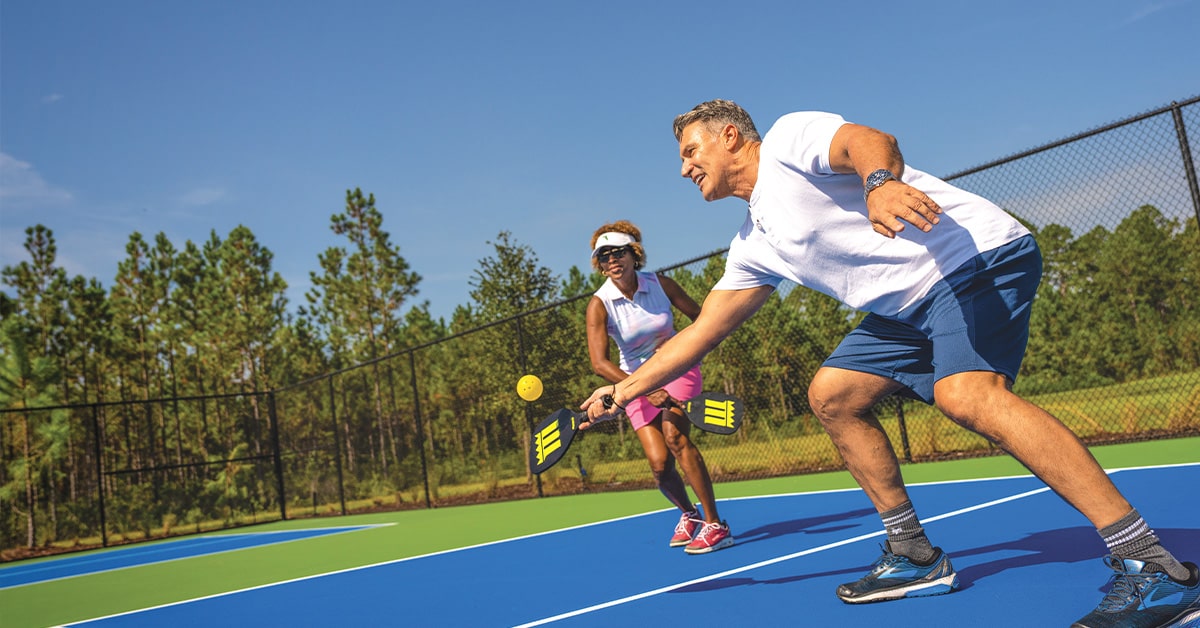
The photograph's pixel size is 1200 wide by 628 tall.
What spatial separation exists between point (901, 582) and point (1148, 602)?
96 centimetres

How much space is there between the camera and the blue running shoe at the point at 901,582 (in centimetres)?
313

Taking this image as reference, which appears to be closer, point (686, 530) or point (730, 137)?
point (730, 137)

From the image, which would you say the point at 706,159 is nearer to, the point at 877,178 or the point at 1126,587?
the point at 877,178

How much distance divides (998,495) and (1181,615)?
11.1 ft

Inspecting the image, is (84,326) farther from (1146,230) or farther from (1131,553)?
(1131,553)

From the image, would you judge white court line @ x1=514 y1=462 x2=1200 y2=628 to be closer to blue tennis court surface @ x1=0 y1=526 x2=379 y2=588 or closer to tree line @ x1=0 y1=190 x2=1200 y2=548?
tree line @ x1=0 y1=190 x2=1200 y2=548

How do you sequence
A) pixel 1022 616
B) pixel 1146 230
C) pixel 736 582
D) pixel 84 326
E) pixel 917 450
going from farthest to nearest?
pixel 84 326 → pixel 917 450 → pixel 1146 230 → pixel 736 582 → pixel 1022 616

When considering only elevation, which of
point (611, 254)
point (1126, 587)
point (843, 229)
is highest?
point (611, 254)

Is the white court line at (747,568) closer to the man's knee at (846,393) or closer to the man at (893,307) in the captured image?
the man at (893,307)

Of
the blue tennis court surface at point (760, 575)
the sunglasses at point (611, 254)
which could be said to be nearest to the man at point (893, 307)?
the blue tennis court surface at point (760, 575)

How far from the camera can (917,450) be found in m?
9.37

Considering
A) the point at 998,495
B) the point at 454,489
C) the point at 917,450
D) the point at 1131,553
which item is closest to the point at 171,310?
the point at 454,489

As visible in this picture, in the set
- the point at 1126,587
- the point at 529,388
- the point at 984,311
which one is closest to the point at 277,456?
the point at 529,388

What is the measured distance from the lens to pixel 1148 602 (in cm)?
230
